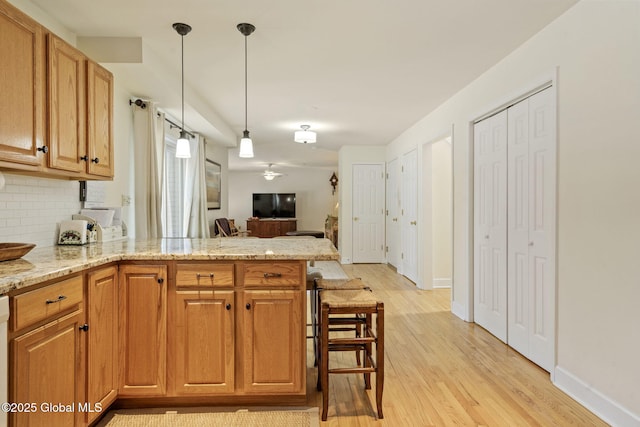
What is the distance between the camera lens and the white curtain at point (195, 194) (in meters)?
5.43

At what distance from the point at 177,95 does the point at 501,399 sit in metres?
3.61

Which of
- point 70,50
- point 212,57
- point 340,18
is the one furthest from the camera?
point 212,57

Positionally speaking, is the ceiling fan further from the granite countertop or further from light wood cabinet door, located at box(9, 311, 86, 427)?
light wood cabinet door, located at box(9, 311, 86, 427)

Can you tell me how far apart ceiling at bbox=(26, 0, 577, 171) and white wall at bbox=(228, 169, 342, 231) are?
7834 millimetres

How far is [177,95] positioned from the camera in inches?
145

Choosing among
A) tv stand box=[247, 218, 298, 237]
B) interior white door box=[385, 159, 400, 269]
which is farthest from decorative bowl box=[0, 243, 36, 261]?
tv stand box=[247, 218, 298, 237]

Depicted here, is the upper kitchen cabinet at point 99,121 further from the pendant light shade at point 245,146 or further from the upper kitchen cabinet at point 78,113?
the pendant light shade at point 245,146

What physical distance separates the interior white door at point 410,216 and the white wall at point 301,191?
6445mm

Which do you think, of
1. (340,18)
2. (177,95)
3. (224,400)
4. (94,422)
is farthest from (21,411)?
(177,95)

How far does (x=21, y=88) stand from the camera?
1849 millimetres

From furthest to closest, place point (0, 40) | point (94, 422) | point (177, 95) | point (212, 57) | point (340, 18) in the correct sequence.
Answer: point (177, 95) → point (212, 57) → point (340, 18) → point (94, 422) → point (0, 40)

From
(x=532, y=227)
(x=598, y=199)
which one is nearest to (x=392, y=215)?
(x=532, y=227)

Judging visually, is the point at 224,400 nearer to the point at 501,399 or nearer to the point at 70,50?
the point at 501,399

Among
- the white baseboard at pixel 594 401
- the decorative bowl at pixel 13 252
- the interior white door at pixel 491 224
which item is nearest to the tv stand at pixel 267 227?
the interior white door at pixel 491 224
